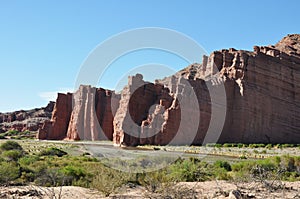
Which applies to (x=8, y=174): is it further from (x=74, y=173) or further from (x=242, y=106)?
(x=242, y=106)

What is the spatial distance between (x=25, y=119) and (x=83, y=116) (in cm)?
4936

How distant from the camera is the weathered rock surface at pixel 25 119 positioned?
102 meters

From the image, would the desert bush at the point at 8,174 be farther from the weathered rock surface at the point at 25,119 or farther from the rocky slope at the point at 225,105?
the weathered rock surface at the point at 25,119

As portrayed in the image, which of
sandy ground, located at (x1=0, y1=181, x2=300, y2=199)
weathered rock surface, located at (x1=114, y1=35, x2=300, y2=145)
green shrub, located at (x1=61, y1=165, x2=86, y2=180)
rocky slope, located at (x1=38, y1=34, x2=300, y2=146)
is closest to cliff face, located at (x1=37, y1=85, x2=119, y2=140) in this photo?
rocky slope, located at (x1=38, y1=34, x2=300, y2=146)

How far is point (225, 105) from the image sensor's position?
5600cm

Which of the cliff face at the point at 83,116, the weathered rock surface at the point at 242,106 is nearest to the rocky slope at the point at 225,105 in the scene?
the weathered rock surface at the point at 242,106

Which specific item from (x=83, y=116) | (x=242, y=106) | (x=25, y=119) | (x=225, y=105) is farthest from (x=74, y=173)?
(x=25, y=119)

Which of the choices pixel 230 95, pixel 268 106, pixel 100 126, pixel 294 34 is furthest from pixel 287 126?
pixel 100 126

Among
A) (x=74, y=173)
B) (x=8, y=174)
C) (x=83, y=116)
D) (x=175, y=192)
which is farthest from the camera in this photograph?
(x=83, y=116)

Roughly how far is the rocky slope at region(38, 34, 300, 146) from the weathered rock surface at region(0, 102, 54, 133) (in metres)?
51.2

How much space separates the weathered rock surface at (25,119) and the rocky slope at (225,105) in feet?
168

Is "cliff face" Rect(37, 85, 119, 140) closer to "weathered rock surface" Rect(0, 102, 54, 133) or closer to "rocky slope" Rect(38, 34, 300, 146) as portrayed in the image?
"rocky slope" Rect(38, 34, 300, 146)

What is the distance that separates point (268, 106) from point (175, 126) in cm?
1766

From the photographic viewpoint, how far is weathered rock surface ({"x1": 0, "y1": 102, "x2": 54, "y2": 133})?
101812 mm
